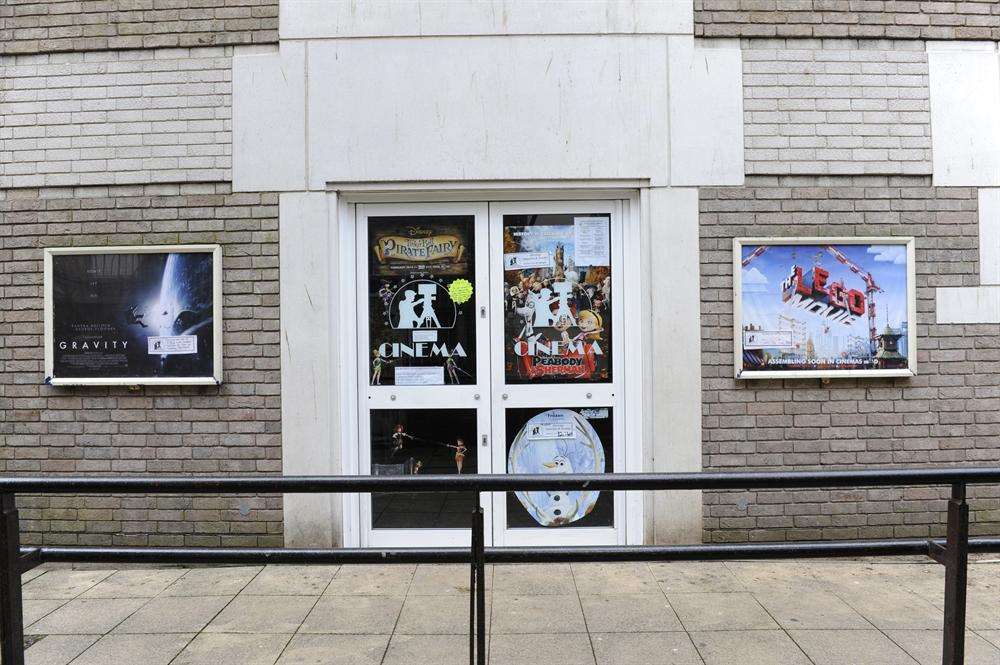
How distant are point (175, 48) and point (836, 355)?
521cm

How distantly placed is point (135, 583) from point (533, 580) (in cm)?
261

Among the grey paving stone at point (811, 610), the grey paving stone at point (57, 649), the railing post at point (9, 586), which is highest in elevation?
the railing post at point (9, 586)

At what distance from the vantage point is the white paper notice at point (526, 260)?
5031 millimetres

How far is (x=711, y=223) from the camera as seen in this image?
487cm

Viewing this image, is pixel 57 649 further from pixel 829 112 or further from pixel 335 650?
pixel 829 112

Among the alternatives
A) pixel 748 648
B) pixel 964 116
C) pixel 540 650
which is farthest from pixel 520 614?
pixel 964 116

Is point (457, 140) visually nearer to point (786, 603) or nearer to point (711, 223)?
point (711, 223)

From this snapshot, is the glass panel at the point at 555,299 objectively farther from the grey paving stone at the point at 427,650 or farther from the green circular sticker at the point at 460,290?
the grey paving stone at the point at 427,650

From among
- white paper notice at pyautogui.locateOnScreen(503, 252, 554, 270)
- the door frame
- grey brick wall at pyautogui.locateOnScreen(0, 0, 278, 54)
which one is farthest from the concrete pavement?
grey brick wall at pyautogui.locateOnScreen(0, 0, 278, 54)

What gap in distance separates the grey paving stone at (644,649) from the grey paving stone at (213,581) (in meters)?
2.34

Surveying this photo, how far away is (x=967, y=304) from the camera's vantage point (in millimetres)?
4887

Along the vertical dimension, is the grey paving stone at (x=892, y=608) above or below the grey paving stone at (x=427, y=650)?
above

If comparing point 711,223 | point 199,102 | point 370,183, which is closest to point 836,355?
point 711,223

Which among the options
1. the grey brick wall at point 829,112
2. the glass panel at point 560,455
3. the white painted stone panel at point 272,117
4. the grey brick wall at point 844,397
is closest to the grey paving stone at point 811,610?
the grey brick wall at point 844,397
